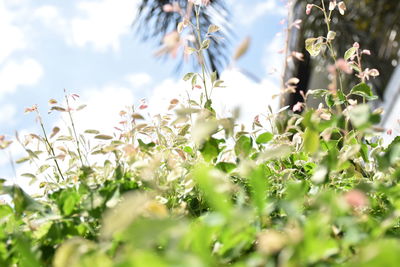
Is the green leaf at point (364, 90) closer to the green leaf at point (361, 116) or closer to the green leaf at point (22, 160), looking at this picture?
the green leaf at point (361, 116)

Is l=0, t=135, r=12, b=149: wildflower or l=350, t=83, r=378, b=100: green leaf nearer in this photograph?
l=0, t=135, r=12, b=149: wildflower

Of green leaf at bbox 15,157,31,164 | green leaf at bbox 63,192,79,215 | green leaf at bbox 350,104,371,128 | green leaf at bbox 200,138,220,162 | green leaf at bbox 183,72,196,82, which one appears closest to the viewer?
green leaf at bbox 350,104,371,128

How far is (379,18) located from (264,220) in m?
6.15

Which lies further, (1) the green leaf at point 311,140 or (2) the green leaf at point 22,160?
(2) the green leaf at point 22,160

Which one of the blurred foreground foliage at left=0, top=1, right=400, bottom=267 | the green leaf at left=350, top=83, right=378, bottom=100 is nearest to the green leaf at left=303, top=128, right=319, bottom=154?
the blurred foreground foliage at left=0, top=1, right=400, bottom=267

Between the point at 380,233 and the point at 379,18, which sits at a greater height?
the point at 380,233

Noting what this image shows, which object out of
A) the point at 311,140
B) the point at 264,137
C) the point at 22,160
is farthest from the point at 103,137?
the point at 311,140

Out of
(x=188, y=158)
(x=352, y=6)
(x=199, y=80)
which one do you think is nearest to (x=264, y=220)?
(x=188, y=158)

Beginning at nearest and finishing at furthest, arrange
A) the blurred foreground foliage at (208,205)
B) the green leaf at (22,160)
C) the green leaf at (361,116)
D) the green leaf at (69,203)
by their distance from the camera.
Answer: the blurred foreground foliage at (208,205), the green leaf at (361,116), the green leaf at (69,203), the green leaf at (22,160)

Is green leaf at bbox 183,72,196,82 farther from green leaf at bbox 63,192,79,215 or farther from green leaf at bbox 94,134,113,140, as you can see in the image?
green leaf at bbox 63,192,79,215

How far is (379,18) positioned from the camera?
6.14 metres

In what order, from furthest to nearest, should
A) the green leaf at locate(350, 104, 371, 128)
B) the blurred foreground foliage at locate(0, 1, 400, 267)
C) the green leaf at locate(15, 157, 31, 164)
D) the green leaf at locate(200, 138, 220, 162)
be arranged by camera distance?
the green leaf at locate(15, 157, 31, 164)
the green leaf at locate(200, 138, 220, 162)
the green leaf at locate(350, 104, 371, 128)
the blurred foreground foliage at locate(0, 1, 400, 267)

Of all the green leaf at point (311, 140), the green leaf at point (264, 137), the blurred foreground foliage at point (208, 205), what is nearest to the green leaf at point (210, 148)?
the blurred foreground foliage at point (208, 205)

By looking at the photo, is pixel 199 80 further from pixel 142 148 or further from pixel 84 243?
pixel 84 243
